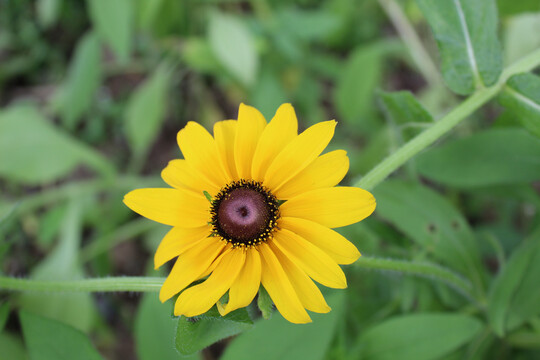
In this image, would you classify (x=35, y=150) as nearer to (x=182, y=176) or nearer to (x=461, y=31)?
(x=182, y=176)

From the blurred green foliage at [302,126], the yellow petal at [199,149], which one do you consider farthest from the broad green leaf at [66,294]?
the yellow petal at [199,149]

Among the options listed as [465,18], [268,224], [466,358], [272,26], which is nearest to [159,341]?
[268,224]

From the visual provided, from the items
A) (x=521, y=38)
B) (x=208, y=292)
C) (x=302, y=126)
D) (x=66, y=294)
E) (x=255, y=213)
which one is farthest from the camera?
(x=302, y=126)

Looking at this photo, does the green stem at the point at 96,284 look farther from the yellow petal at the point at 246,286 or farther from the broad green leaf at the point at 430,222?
the broad green leaf at the point at 430,222

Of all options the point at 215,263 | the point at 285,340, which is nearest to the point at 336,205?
the point at 215,263

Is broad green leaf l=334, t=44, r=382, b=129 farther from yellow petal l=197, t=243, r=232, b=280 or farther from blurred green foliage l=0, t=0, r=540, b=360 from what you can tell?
yellow petal l=197, t=243, r=232, b=280

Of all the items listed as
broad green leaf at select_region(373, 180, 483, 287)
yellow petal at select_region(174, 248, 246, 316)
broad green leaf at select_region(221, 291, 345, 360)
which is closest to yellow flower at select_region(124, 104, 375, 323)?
yellow petal at select_region(174, 248, 246, 316)

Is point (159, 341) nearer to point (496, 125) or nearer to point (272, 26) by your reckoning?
point (496, 125)
